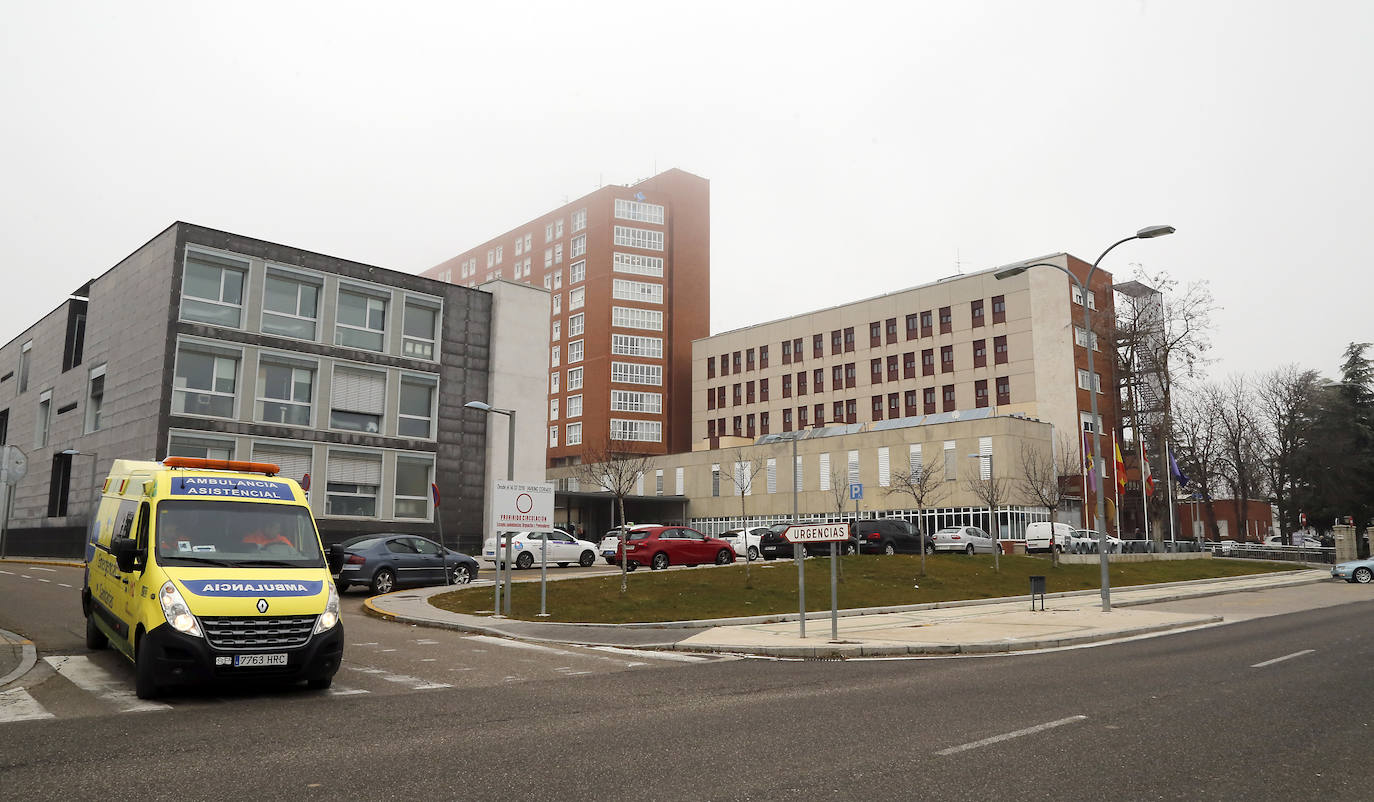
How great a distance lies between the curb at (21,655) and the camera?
9641mm

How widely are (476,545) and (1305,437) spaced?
55653 mm

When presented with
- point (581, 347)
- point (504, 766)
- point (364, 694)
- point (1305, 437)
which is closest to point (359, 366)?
point (364, 694)

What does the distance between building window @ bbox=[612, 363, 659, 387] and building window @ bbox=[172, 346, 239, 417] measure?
4985cm

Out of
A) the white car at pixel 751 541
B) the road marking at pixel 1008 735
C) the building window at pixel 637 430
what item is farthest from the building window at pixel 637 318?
the road marking at pixel 1008 735

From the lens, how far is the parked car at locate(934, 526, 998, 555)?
137ft

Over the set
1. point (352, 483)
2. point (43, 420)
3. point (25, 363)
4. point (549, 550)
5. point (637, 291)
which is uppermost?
point (637, 291)

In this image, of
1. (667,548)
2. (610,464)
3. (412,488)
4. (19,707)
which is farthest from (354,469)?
(610,464)

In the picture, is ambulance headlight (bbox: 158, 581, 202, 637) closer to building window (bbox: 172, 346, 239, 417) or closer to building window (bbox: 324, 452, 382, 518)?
building window (bbox: 172, 346, 239, 417)

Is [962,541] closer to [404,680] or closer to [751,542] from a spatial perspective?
[751,542]

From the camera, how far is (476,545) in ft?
130

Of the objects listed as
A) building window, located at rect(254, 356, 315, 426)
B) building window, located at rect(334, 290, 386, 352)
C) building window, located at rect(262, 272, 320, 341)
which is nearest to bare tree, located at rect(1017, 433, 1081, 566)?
building window, located at rect(334, 290, 386, 352)

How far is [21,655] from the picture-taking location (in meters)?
11.1

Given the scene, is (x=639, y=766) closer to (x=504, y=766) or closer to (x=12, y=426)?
(x=504, y=766)

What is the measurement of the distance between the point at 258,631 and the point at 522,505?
953 cm
